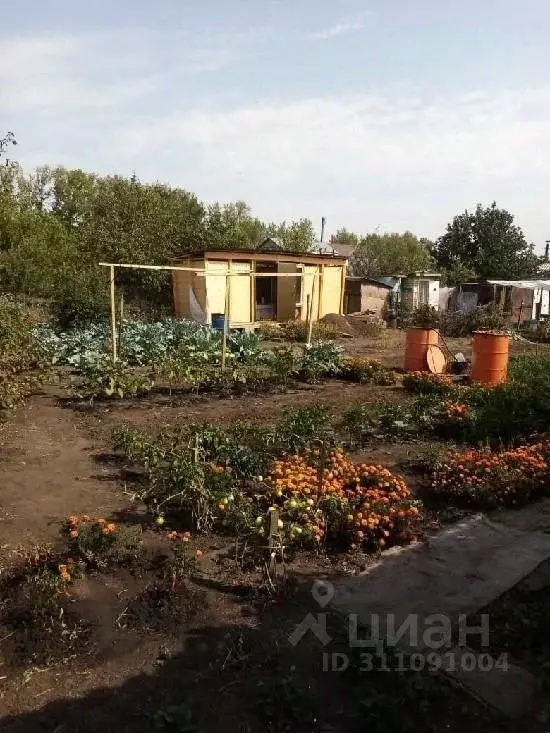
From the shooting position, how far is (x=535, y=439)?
641 centimetres

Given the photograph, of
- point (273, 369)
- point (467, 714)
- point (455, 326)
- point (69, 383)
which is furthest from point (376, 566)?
point (455, 326)

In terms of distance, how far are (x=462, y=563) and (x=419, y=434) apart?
3269mm

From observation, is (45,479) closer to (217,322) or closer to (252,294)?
(217,322)

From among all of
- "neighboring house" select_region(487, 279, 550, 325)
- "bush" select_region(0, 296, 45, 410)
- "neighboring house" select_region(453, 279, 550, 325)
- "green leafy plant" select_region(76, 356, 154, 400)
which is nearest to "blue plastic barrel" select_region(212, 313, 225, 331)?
"bush" select_region(0, 296, 45, 410)

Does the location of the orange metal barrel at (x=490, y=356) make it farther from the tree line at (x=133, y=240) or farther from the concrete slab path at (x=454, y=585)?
the tree line at (x=133, y=240)

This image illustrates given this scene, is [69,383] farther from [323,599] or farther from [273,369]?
[323,599]

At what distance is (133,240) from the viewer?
2222cm

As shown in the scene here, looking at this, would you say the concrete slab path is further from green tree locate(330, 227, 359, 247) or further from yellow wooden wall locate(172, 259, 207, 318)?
green tree locate(330, 227, 359, 247)

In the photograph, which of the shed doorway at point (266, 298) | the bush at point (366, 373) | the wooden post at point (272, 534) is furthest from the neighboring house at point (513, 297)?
the wooden post at point (272, 534)

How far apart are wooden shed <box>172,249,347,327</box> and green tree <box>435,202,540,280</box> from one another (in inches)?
564

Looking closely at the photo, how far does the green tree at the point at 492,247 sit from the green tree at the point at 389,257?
9.55 feet

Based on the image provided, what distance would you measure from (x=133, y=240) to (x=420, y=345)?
14.1 metres

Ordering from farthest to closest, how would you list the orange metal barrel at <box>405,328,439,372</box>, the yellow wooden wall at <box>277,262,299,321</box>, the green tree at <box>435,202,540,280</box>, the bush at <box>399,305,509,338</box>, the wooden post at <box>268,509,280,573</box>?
the green tree at <box>435,202,540,280</box> → the yellow wooden wall at <box>277,262,299,321</box> → the bush at <box>399,305,509,338</box> → the orange metal barrel at <box>405,328,439,372</box> → the wooden post at <box>268,509,280,573</box>

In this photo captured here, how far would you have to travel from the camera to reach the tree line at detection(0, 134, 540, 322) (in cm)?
1798
